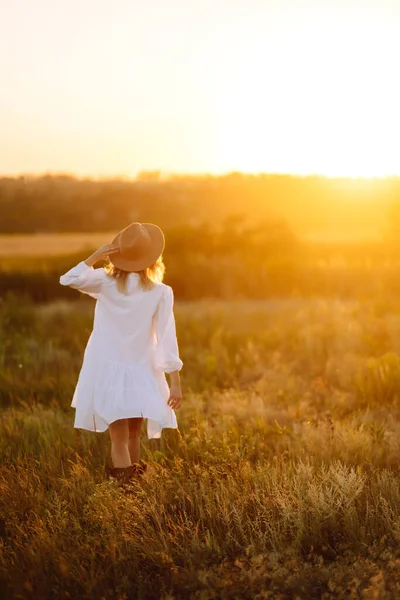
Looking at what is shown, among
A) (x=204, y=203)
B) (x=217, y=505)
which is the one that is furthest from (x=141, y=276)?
(x=204, y=203)

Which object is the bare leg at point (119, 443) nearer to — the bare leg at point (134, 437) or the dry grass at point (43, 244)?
the bare leg at point (134, 437)

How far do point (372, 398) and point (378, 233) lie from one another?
31336 millimetres

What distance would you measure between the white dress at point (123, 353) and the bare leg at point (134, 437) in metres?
0.21

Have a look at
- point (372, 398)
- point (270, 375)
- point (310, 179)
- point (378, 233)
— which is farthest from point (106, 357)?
point (310, 179)

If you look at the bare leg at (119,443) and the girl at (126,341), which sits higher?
the girl at (126,341)

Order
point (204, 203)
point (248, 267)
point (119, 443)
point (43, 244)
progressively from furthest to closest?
point (204, 203)
point (248, 267)
point (43, 244)
point (119, 443)

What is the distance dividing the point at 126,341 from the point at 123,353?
0.08 m

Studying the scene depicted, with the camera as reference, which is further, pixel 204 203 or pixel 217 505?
pixel 204 203

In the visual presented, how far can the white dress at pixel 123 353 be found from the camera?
5.09 meters

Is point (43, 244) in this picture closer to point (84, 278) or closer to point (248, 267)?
point (248, 267)

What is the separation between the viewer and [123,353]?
515cm

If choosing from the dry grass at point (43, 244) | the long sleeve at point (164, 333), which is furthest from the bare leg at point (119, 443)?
the dry grass at point (43, 244)

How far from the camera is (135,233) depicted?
16.8ft

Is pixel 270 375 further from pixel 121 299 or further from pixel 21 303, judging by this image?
pixel 21 303
